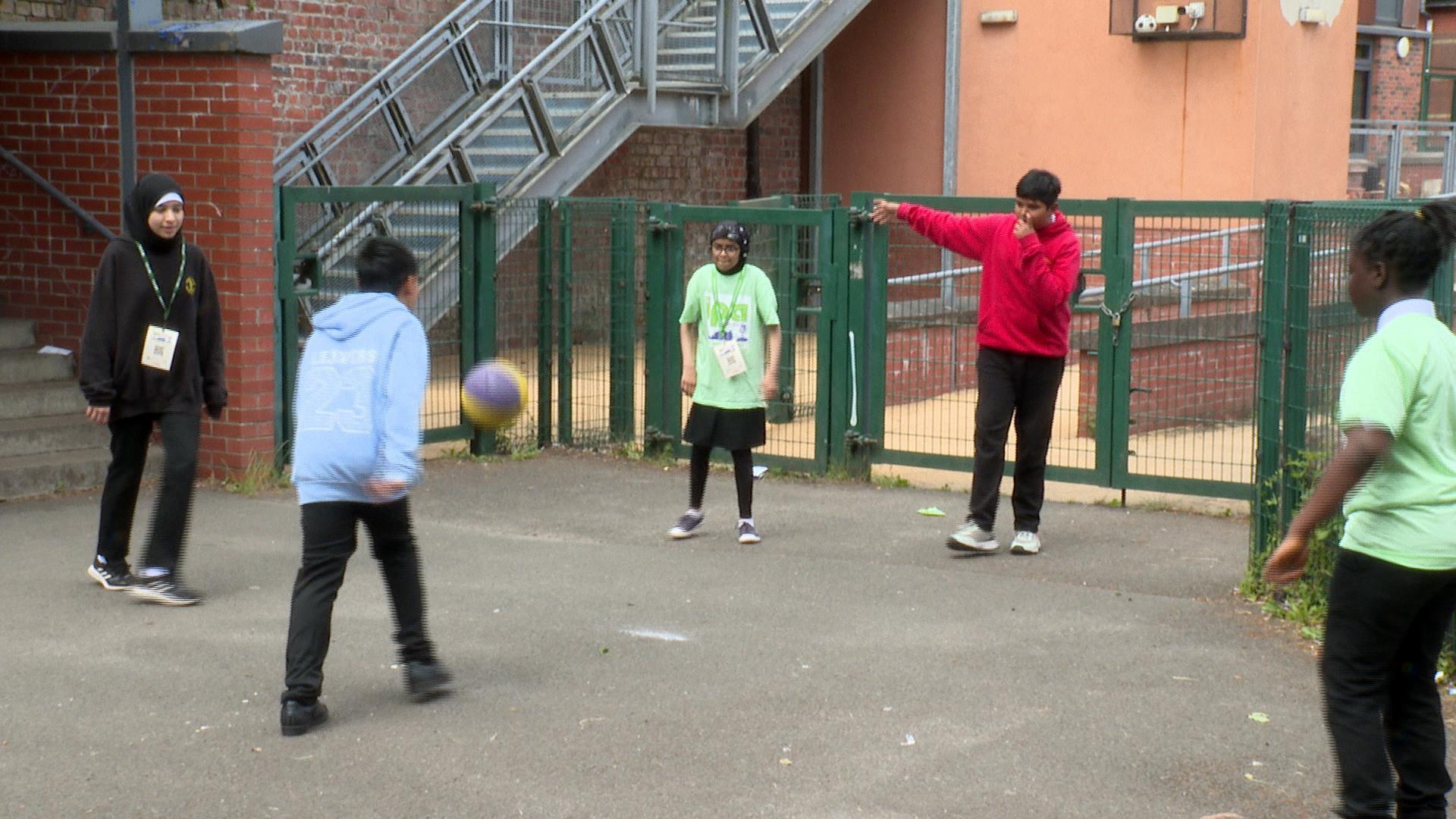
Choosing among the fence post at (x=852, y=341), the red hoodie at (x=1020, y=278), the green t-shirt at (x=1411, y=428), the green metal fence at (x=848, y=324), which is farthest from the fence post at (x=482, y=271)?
the green t-shirt at (x=1411, y=428)

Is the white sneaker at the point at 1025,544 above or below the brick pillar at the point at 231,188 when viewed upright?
below

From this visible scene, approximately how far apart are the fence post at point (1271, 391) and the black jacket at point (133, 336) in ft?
15.2

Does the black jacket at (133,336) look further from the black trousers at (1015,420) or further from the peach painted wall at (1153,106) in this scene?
the peach painted wall at (1153,106)

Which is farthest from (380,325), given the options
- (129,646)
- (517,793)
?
(129,646)

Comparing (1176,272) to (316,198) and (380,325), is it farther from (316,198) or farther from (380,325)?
(380,325)

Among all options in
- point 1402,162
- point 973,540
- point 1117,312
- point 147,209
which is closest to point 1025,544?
point 973,540

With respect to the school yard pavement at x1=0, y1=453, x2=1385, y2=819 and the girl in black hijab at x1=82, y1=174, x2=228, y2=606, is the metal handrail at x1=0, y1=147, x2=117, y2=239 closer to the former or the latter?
the school yard pavement at x1=0, y1=453, x2=1385, y2=819

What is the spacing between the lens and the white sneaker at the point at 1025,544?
8.19 m

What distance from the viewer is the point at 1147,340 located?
30.8 ft

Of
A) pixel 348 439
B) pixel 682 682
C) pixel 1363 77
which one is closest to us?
pixel 348 439

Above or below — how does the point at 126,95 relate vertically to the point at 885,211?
above

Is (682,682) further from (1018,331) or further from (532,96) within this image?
(532,96)

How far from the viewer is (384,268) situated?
544cm

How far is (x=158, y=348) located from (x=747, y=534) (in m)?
2.98
